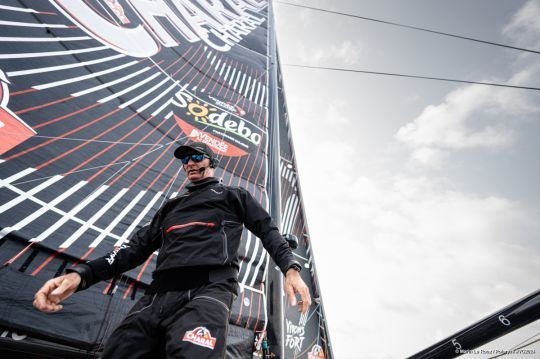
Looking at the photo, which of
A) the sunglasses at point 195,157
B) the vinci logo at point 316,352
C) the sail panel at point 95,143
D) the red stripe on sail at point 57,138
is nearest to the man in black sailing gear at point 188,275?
the sunglasses at point 195,157

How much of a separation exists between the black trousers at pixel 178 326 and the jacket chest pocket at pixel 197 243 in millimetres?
109

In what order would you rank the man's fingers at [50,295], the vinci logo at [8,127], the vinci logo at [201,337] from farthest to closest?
the vinci logo at [8,127], the man's fingers at [50,295], the vinci logo at [201,337]

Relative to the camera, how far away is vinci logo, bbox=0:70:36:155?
4.55 ft

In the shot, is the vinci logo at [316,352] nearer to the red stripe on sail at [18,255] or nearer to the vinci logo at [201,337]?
the vinci logo at [201,337]

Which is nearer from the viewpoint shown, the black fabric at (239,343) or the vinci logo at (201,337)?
the vinci logo at (201,337)

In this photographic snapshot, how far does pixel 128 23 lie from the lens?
3.08 metres

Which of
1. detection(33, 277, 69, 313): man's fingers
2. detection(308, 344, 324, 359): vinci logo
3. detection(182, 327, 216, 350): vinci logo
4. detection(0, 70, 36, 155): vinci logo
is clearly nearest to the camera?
detection(182, 327, 216, 350): vinci logo

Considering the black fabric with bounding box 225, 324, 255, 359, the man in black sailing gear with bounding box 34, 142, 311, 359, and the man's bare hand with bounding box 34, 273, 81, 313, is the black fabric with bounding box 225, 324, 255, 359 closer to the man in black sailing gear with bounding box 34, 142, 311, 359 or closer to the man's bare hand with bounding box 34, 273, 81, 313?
the man in black sailing gear with bounding box 34, 142, 311, 359

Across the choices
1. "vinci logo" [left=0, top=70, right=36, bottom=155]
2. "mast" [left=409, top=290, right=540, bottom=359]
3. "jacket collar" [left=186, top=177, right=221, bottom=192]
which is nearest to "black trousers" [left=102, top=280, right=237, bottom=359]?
"jacket collar" [left=186, top=177, right=221, bottom=192]

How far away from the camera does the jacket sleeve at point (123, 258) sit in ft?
3.69

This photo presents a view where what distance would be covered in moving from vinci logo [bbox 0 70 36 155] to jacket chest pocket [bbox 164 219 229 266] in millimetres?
982

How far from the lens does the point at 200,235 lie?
118 centimetres

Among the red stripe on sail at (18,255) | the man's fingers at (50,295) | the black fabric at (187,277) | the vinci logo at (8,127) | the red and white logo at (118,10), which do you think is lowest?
the man's fingers at (50,295)

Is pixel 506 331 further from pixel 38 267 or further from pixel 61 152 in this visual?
pixel 61 152
